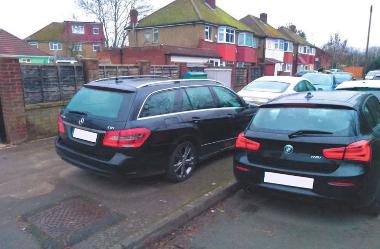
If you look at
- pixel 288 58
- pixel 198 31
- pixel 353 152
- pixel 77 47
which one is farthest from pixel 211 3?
pixel 353 152

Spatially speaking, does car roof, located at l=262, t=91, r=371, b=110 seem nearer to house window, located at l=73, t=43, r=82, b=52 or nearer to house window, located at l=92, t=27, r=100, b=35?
house window, located at l=73, t=43, r=82, b=52

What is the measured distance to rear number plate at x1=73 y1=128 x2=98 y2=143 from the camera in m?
4.53

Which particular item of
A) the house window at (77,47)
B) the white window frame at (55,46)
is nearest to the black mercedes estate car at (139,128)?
the house window at (77,47)

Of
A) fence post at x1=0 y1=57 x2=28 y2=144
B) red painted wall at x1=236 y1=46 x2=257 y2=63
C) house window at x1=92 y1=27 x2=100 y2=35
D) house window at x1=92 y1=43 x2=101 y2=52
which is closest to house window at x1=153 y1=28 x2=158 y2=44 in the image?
red painted wall at x1=236 y1=46 x2=257 y2=63

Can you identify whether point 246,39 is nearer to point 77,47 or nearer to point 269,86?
point 269,86

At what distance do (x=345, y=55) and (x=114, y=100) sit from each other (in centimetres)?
8567

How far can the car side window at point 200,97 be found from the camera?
5.54m

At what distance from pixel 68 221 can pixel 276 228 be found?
2350 millimetres

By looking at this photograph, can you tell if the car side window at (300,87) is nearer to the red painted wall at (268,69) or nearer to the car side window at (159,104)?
the car side window at (159,104)

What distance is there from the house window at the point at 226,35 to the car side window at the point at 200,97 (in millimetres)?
28094

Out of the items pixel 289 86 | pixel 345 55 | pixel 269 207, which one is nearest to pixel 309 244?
pixel 269 207

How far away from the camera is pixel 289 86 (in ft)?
34.2

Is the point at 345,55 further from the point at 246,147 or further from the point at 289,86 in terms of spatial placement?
the point at 246,147

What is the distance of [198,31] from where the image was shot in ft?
102
